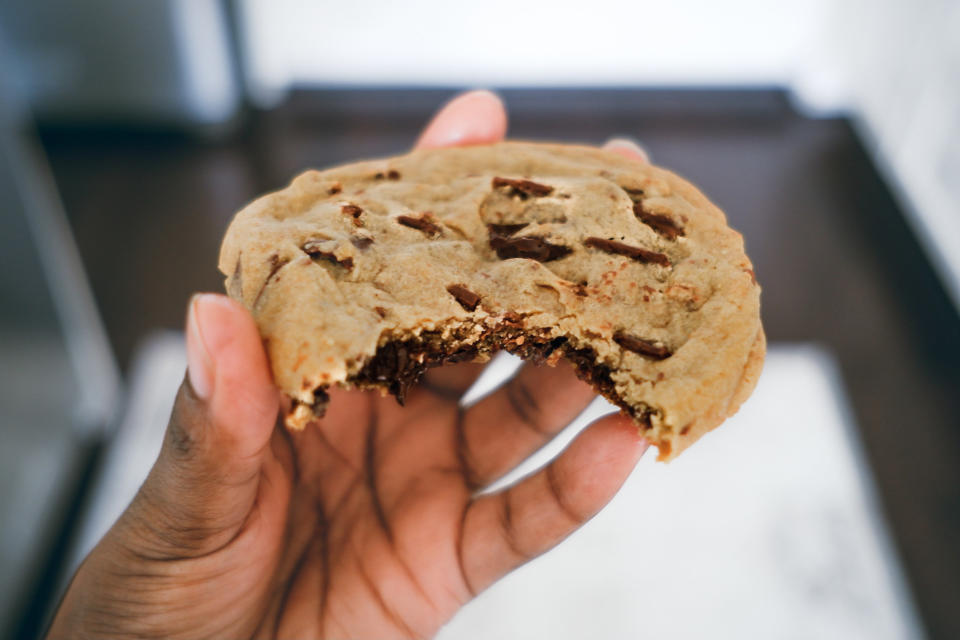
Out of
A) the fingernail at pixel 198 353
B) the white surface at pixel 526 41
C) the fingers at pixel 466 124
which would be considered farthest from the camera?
the white surface at pixel 526 41

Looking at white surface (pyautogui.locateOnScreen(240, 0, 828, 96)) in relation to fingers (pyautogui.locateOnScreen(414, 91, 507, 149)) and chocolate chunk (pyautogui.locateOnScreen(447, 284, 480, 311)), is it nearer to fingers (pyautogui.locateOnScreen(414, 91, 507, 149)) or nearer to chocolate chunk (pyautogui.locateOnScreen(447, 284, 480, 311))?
fingers (pyautogui.locateOnScreen(414, 91, 507, 149))

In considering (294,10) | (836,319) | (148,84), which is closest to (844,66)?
(836,319)

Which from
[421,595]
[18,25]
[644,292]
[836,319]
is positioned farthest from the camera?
[18,25]

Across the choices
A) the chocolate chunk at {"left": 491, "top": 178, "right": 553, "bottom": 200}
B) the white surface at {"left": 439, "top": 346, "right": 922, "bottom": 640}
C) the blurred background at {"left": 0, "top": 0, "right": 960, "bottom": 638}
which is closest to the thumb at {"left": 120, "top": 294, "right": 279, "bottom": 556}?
the chocolate chunk at {"left": 491, "top": 178, "right": 553, "bottom": 200}

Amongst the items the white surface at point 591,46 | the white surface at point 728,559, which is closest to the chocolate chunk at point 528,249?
the white surface at point 728,559

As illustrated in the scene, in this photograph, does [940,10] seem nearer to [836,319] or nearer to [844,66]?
[844,66]

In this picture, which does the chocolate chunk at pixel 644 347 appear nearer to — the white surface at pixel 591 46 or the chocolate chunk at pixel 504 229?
the chocolate chunk at pixel 504 229

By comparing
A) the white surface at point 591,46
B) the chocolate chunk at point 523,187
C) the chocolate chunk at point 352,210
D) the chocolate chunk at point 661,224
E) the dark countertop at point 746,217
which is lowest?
the dark countertop at point 746,217
